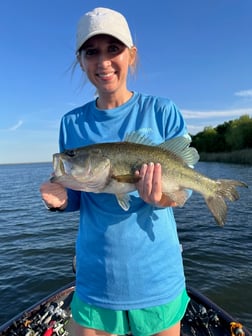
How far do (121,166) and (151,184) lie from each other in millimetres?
336

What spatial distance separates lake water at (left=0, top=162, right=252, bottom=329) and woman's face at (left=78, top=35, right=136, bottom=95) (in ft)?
23.9

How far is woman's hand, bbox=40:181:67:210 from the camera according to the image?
2.66 meters

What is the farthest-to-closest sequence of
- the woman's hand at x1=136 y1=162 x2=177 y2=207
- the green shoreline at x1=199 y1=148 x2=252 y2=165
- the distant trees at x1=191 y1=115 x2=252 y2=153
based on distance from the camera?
the distant trees at x1=191 y1=115 x2=252 y2=153
the green shoreline at x1=199 y1=148 x2=252 y2=165
the woman's hand at x1=136 y1=162 x2=177 y2=207

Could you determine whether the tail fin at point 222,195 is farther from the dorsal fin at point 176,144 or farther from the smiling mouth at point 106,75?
the smiling mouth at point 106,75

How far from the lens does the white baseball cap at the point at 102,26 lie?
8.68 feet

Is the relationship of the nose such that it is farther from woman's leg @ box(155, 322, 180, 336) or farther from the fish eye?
woman's leg @ box(155, 322, 180, 336)

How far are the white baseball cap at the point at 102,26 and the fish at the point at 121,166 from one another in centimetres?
81

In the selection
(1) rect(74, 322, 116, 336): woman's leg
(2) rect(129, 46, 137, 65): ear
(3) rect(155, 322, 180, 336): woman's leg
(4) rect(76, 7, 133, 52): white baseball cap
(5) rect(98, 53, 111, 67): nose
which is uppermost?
(4) rect(76, 7, 133, 52): white baseball cap

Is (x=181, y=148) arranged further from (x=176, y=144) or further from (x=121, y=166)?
(x=121, y=166)

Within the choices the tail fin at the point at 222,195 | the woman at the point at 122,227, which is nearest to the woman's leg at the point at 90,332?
the woman at the point at 122,227

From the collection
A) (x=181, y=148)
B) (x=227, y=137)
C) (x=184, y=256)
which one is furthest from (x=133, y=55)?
(x=227, y=137)

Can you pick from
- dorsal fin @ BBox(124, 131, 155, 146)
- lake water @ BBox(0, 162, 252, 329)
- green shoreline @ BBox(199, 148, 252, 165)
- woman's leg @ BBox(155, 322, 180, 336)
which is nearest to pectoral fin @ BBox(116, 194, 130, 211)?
dorsal fin @ BBox(124, 131, 155, 146)

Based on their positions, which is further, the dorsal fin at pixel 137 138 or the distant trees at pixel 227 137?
the distant trees at pixel 227 137

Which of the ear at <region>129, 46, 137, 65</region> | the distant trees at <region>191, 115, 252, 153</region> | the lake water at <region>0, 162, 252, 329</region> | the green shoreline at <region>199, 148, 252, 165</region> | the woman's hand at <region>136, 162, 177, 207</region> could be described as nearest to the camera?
the woman's hand at <region>136, 162, 177, 207</region>
